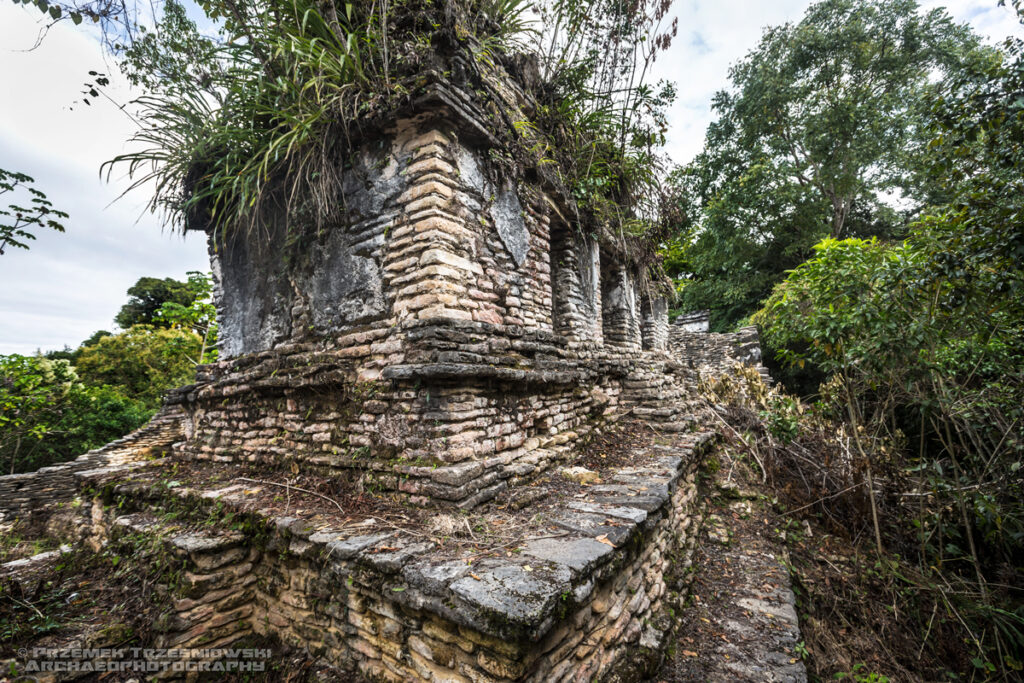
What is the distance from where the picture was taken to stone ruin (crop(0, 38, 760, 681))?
6.75 feet

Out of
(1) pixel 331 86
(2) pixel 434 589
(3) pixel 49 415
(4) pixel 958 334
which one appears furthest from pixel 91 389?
(4) pixel 958 334

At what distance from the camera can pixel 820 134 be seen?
51.9 ft

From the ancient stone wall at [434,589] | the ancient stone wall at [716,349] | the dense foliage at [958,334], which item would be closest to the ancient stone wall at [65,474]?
the ancient stone wall at [434,589]

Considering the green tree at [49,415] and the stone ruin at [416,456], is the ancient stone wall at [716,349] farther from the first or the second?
the green tree at [49,415]

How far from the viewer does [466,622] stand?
68.3 inches

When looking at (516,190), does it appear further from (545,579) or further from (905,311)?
(905,311)

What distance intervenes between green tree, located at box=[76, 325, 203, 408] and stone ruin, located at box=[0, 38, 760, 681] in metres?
8.93

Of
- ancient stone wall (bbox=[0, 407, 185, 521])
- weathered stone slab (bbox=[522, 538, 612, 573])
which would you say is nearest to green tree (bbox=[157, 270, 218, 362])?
ancient stone wall (bbox=[0, 407, 185, 521])

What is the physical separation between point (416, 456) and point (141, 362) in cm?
1457

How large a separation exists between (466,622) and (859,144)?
818 inches

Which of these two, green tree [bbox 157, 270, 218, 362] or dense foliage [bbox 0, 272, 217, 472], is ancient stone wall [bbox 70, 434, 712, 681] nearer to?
dense foliage [bbox 0, 272, 217, 472]

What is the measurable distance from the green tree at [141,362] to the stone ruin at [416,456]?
8.93 meters

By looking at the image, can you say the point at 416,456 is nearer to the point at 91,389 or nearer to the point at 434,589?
the point at 434,589

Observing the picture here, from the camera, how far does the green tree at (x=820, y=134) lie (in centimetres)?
1498
